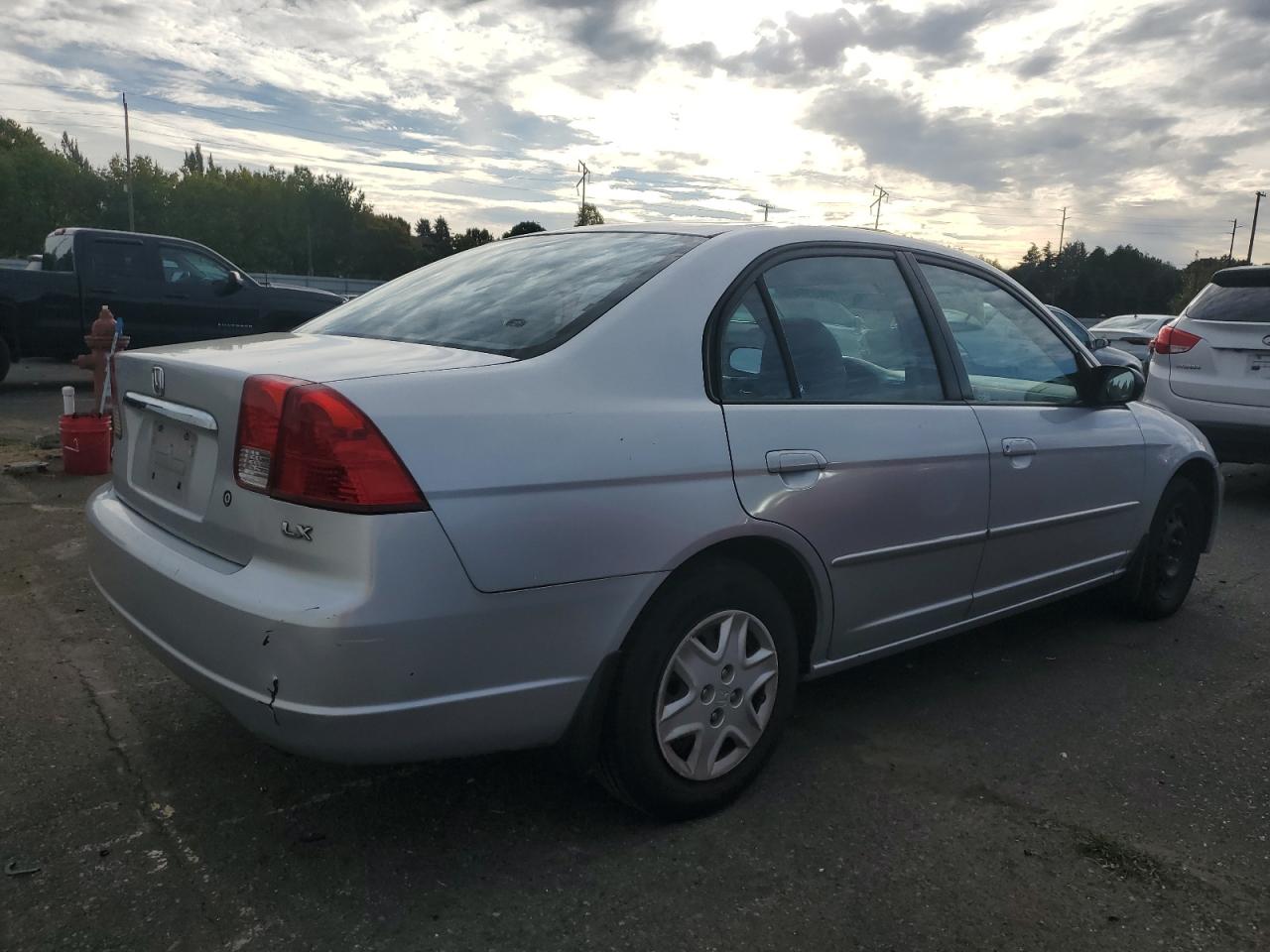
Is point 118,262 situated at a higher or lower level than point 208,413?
higher

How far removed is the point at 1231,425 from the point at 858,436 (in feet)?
19.2

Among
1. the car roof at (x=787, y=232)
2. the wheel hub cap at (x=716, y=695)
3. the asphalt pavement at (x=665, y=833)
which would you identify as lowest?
the asphalt pavement at (x=665, y=833)

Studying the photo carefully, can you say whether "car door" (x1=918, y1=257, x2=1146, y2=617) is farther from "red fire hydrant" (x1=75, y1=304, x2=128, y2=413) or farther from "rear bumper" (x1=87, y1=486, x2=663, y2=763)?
"red fire hydrant" (x1=75, y1=304, x2=128, y2=413)

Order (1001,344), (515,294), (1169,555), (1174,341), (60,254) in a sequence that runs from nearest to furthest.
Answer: (515,294) < (1001,344) < (1169,555) < (1174,341) < (60,254)

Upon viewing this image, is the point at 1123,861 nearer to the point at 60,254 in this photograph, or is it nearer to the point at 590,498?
the point at 590,498

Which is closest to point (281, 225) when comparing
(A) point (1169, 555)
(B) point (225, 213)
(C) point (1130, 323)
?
(B) point (225, 213)

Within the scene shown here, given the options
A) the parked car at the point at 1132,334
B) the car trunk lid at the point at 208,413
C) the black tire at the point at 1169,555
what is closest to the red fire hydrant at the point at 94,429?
the car trunk lid at the point at 208,413

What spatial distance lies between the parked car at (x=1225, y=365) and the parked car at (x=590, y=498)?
15.2 feet

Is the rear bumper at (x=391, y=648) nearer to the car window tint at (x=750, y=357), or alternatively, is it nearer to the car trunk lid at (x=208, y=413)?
the car trunk lid at (x=208, y=413)

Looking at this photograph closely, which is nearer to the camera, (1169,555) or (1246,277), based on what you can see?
(1169,555)

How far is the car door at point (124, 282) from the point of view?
11.9 metres

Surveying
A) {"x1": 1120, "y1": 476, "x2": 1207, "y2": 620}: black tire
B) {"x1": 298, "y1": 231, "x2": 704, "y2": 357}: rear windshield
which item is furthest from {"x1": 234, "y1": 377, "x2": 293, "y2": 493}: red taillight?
{"x1": 1120, "y1": 476, "x2": 1207, "y2": 620}: black tire

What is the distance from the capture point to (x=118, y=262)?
39.9 feet

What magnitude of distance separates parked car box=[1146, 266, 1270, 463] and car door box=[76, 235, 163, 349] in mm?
10599
